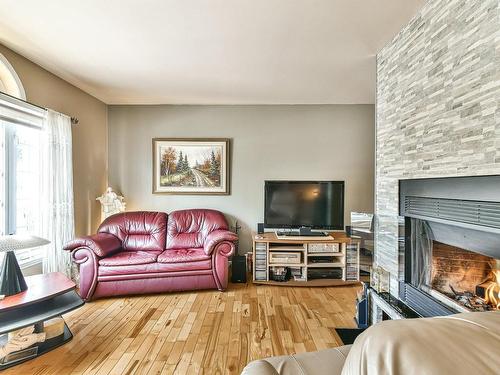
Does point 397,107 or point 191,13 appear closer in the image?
point 191,13

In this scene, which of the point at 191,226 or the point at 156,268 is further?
the point at 191,226

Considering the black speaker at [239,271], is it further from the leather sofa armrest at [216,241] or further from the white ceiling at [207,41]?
the white ceiling at [207,41]

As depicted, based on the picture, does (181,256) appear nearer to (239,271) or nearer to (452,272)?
(239,271)

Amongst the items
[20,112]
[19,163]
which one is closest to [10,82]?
[20,112]

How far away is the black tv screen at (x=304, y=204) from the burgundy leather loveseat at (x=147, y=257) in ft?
2.67

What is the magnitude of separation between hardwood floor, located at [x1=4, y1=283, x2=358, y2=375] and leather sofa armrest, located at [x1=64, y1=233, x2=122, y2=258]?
56cm

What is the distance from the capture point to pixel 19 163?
2.86 metres

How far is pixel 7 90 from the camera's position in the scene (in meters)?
2.65

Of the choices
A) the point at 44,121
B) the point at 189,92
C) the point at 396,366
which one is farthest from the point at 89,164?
the point at 396,366

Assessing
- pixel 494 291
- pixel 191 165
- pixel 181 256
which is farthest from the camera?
pixel 191 165

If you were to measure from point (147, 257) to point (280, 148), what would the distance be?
249 centimetres

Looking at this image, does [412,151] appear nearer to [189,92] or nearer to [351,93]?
[351,93]

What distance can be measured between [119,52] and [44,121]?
120cm

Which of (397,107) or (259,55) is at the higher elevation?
(259,55)
